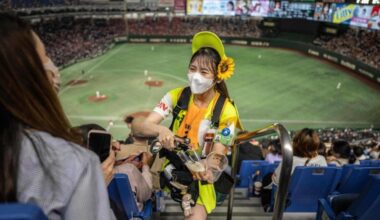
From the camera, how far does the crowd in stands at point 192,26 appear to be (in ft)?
131

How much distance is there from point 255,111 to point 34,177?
62.0ft

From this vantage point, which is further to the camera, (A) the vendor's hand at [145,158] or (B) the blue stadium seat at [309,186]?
(B) the blue stadium seat at [309,186]

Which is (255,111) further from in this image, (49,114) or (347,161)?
(49,114)

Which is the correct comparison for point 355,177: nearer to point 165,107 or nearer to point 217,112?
point 217,112

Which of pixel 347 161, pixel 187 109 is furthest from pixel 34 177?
pixel 347 161

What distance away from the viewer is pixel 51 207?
112 centimetres

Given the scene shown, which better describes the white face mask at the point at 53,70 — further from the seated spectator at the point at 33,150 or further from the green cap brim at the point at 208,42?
the green cap brim at the point at 208,42

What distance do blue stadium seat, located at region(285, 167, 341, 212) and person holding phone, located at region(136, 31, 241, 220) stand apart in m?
1.48

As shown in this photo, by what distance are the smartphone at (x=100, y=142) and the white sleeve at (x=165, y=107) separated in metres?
1.28

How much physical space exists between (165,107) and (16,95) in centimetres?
215

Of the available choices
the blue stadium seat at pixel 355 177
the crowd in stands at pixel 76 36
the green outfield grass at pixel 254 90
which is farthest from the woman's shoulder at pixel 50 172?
the crowd in stands at pixel 76 36

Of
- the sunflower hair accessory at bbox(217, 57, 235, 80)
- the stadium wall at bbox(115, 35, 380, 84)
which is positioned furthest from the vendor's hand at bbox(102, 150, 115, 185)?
the stadium wall at bbox(115, 35, 380, 84)

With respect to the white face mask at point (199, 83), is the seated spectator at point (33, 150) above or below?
above

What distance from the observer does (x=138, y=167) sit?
3.47m
